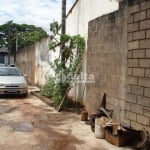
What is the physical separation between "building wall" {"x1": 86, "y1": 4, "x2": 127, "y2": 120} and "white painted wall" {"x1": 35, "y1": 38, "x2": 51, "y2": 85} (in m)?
7.99

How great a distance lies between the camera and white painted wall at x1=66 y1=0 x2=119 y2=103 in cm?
1013

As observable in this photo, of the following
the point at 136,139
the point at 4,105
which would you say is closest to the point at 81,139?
the point at 136,139

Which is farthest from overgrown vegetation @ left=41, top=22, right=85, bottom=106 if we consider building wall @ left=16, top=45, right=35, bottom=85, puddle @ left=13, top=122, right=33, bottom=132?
building wall @ left=16, top=45, right=35, bottom=85

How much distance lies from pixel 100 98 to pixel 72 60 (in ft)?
9.71

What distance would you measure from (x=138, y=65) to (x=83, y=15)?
5775 millimetres

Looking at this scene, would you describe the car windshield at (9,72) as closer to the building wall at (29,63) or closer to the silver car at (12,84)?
the silver car at (12,84)

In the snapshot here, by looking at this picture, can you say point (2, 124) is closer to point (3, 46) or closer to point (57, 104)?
point (57, 104)

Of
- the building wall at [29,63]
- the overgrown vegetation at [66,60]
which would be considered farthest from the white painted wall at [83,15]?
the building wall at [29,63]

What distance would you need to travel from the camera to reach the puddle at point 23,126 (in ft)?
27.2

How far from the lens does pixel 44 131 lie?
26.5 ft

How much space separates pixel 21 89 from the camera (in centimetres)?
1493

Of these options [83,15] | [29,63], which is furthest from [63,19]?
[29,63]

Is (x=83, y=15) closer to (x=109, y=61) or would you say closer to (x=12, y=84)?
(x=109, y=61)

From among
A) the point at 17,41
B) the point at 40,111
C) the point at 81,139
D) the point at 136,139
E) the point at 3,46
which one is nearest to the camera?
the point at 136,139
